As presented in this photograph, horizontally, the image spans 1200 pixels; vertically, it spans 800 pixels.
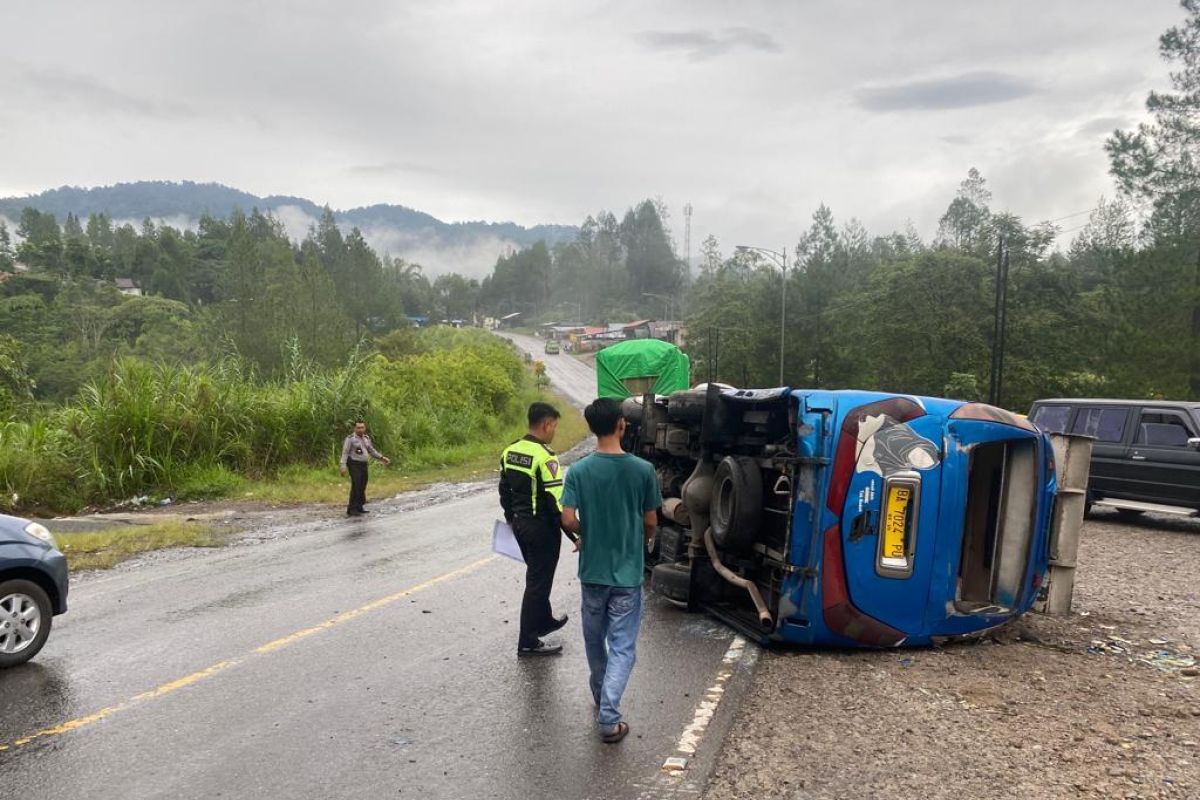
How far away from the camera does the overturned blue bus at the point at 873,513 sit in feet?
19.6

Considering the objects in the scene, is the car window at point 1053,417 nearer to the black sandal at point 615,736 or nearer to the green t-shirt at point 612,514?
the green t-shirt at point 612,514

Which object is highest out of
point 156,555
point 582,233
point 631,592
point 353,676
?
point 582,233

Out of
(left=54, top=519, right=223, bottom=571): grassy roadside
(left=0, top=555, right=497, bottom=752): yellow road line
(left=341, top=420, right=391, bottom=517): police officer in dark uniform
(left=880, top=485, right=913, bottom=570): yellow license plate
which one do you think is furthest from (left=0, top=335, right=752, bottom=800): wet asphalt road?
(left=341, top=420, right=391, bottom=517): police officer in dark uniform

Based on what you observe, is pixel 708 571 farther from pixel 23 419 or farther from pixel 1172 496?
pixel 23 419

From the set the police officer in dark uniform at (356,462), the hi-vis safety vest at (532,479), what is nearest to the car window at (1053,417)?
the hi-vis safety vest at (532,479)

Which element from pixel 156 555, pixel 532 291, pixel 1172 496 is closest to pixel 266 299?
pixel 156 555

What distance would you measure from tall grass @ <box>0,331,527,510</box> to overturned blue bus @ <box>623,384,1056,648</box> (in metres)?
13.2

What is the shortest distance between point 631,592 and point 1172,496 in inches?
443

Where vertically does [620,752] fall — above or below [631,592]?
below

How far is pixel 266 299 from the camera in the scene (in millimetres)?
54812

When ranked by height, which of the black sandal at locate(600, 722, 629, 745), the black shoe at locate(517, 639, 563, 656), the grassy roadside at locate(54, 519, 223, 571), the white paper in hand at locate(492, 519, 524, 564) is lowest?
the grassy roadside at locate(54, 519, 223, 571)

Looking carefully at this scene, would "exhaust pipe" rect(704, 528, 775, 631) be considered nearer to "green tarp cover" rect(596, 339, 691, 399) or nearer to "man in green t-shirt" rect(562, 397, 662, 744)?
"man in green t-shirt" rect(562, 397, 662, 744)

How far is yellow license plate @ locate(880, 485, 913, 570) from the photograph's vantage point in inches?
234

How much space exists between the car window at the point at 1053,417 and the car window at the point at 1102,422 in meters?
0.17
